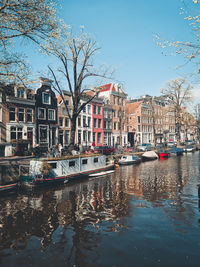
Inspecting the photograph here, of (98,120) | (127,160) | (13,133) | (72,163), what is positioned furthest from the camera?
(98,120)

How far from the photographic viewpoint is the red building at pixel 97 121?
1881 inches

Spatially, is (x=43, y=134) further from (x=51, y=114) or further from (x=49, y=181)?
(x=49, y=181)

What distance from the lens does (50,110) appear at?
36.6 meters

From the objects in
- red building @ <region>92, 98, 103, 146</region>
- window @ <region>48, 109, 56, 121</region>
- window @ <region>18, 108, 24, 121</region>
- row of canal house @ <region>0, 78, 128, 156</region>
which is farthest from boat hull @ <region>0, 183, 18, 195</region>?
red building @ <region>92, 98, 103, 146</region>

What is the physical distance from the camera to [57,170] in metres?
20.2

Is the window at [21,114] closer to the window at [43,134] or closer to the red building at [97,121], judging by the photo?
the window at [43,134]

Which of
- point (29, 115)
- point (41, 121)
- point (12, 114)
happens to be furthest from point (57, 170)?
point (41, 121)

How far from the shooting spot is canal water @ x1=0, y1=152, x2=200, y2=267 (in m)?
7.60

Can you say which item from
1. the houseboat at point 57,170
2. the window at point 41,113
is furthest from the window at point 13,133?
the houseboat at point 57,170

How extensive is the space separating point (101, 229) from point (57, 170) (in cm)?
1143

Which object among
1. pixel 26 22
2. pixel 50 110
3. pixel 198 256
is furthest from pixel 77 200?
pixel 50 110

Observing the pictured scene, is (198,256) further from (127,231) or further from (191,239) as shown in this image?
(127,231)

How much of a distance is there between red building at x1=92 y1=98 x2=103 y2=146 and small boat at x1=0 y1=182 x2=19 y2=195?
1231 inches

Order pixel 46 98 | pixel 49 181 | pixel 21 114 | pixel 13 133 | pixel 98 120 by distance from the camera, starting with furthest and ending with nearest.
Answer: pixel 98 120, pixel 46 98, pixel 21 114, pixel 13 133, pixel 49 181
